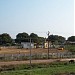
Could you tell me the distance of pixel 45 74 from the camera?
67.4 feet

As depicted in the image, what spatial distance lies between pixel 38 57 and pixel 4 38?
8299 cm

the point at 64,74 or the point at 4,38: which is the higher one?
the point at 4,38

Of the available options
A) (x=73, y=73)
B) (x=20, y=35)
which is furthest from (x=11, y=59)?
(x=20, y=35)

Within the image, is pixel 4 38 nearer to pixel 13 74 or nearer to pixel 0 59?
pixel 0 59

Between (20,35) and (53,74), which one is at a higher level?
(20,35)

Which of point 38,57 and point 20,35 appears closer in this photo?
point 38,57

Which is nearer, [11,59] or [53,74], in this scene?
[53,74]

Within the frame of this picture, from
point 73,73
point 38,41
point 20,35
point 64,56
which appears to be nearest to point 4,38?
point 38,41

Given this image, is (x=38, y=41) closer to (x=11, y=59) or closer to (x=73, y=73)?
(x=11, y=59)

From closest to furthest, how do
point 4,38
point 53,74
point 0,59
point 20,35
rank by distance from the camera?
point 53,74 < point 0,59 < point 4,38 < point 20,35

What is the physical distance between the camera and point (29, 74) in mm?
19953

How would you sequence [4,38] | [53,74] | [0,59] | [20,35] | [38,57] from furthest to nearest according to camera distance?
1. [20,35]
2. [4,38]
3. [38,57]
4. [0,59]
5. [53,74]

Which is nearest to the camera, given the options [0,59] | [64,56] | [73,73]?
[73,73]

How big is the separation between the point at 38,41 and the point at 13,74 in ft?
365
